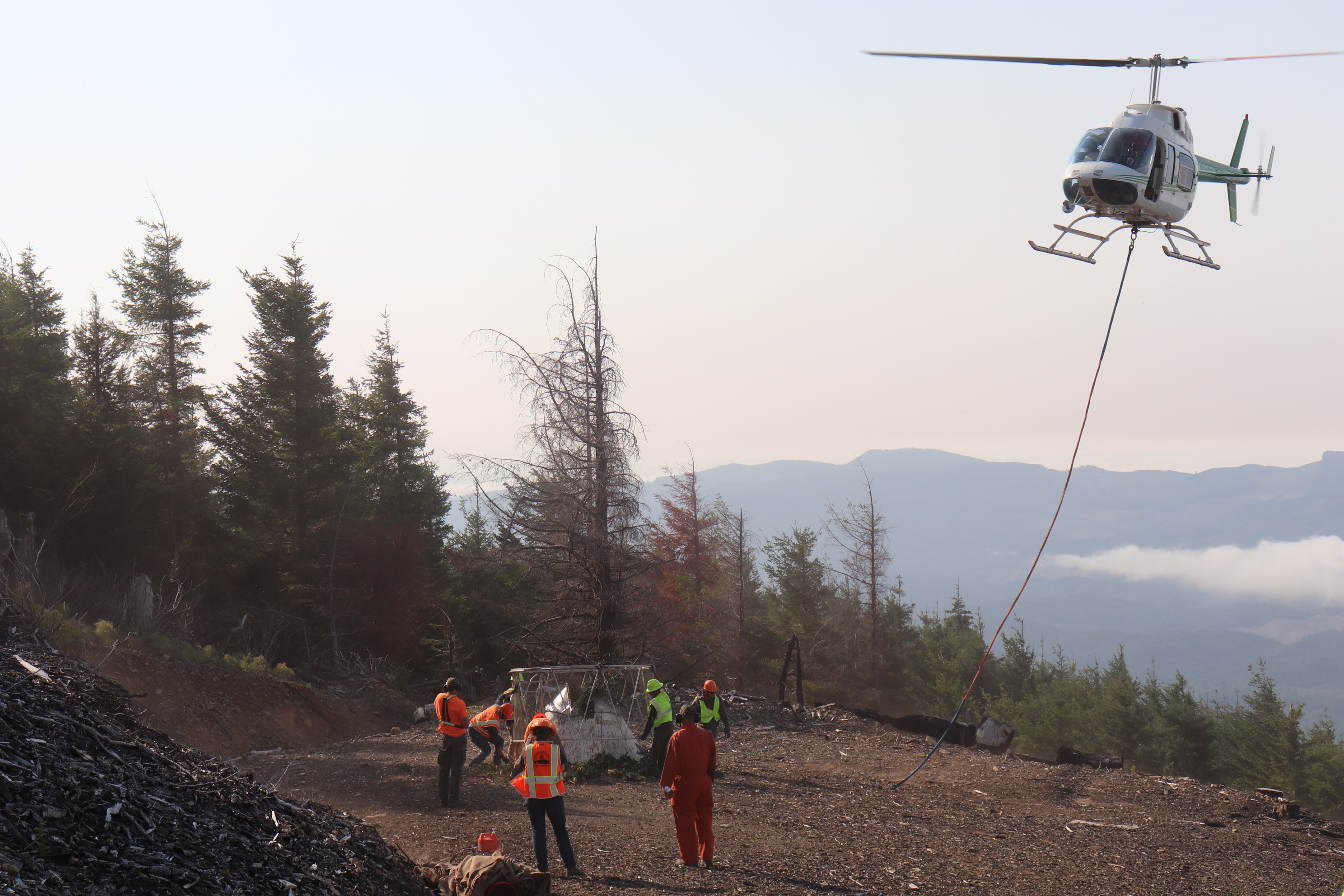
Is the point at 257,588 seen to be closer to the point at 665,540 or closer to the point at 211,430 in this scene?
the point at 211,430

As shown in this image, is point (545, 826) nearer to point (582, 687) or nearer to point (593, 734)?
point (593, 734)

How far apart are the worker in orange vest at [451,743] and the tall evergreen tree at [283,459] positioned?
21.6 metres

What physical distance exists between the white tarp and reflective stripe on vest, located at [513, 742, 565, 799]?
637cm

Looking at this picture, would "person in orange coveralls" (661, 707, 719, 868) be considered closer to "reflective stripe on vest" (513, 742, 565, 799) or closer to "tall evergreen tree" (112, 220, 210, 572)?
"reflective stripe on vest" (513, 742, 565, 799)

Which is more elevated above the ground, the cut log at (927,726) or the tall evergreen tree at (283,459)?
the tall evergreen tree at (283,459)

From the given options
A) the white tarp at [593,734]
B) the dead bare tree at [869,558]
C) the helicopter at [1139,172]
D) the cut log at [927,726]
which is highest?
the helicopter at [1139,172]

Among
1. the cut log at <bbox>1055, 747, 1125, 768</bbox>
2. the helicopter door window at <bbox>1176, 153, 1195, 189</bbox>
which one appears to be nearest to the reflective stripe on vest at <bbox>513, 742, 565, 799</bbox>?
the helicopter door window at <bbox>1176, 153, 1195, 189</bbox>

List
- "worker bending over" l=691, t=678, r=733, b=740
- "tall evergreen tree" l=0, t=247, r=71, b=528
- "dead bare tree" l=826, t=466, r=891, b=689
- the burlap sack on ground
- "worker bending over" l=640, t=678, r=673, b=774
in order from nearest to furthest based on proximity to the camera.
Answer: the burlap sack on ground < "worker bending over" l=640, t=678, r=673, b=774 < "worker bending over" l=691, t=678, r=733, b=740 < "tall evergreen tree" l=0, t=247, r=71, b=528 < "dead bare tree" l=826, t=466, r=891, b=689

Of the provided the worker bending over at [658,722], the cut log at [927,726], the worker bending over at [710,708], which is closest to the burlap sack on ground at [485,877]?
the worker bending over at [658,722]

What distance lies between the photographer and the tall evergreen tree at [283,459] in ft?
109

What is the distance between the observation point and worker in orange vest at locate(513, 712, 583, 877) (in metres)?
9.03

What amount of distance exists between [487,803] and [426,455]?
29.6 m

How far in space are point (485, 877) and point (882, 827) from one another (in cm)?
651

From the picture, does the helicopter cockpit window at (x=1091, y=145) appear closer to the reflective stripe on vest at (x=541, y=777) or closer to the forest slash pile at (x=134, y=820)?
the reflective stripe on vest at (x=541, y=777)
